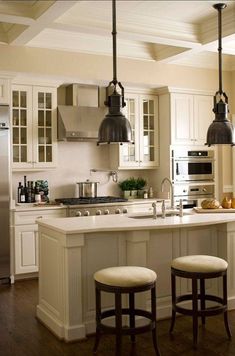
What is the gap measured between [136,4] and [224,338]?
3300 mm

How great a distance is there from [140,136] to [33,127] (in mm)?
1637

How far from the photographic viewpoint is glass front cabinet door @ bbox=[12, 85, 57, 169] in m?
5.89

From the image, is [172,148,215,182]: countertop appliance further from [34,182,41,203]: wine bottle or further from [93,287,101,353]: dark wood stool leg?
[93,287,101,353]: dark wood stool leg

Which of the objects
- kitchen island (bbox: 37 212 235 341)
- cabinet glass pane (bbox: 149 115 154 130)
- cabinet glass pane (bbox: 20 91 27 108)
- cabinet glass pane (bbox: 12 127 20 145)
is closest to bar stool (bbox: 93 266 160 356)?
kitchen island (bbox: 37 212 235 341)

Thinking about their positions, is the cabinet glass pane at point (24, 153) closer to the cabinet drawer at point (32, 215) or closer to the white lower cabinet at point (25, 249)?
the cabinet drawer at point (32, 215)

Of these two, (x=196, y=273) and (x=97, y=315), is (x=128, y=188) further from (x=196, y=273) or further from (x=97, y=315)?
(x=97, y=315)

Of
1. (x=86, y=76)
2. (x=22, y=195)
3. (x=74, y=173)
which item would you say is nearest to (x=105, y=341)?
(x=22, y=195)

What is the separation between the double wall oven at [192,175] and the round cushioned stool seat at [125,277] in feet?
11.1

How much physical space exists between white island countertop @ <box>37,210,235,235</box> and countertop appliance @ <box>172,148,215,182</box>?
2234mm

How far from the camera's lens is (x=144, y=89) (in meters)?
6.78

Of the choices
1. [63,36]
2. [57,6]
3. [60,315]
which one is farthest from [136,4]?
[60,315]

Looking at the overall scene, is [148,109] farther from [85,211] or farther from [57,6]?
[57,6]

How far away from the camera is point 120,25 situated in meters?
5.12

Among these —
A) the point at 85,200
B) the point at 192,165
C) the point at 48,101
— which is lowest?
the point at 85,200
